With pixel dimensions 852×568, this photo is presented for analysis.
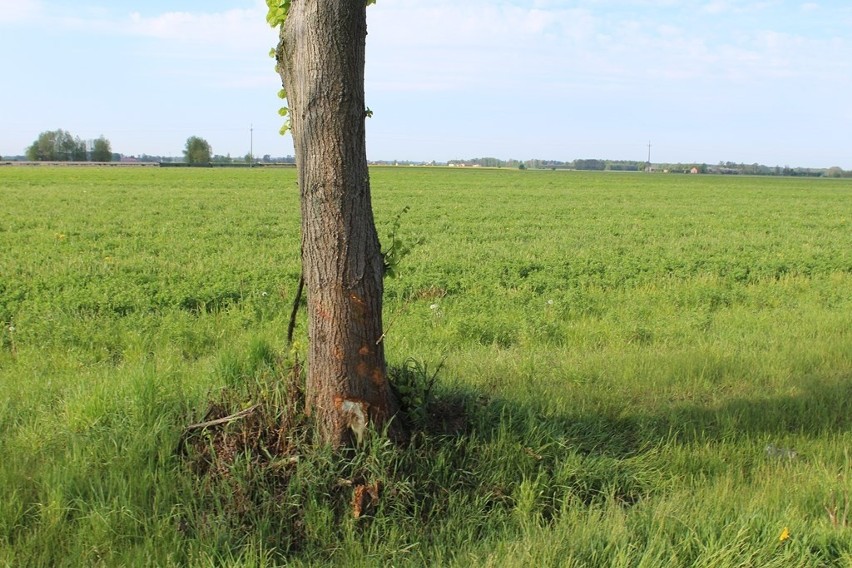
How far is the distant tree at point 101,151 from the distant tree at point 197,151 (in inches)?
572

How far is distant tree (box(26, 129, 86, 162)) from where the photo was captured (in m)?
125

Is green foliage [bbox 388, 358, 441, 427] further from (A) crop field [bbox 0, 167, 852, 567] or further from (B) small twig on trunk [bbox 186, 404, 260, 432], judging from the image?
(B) small twig on trunk [bbox 186, 404, 260, 432]

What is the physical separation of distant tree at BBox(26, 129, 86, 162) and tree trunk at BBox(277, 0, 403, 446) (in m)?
139

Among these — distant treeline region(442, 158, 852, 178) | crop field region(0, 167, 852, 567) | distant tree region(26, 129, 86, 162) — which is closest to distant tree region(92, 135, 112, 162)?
distant tree region(26, 129, 86, 162)

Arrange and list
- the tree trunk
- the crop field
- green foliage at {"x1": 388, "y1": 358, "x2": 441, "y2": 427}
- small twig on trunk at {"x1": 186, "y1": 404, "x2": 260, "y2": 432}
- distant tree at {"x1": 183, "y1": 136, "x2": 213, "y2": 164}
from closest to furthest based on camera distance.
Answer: the crop field, the tree trunk, small twig on trunk at {"x1": 186, "y1": 404, "x2": 260, "y2": 432}, green foliage at {"x1": 388, "y1": 358, "x2": 441, "y2": 427}, distant tree at {"x1": 183, "y1": 136, "x2": 213, "y2": 164}

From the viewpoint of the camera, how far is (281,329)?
6.92 meters

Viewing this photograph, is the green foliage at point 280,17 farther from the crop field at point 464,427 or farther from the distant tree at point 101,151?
the distant tree at point 101,151

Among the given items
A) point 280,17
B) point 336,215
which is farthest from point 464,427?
point 280,17

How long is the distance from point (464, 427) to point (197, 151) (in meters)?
131

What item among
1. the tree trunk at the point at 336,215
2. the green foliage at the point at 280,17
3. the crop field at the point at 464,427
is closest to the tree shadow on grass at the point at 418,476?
the crop field at the point at 464,427

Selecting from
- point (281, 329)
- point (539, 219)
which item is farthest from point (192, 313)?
point (539, 219)

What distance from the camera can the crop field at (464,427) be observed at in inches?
120

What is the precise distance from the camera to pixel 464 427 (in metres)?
3.95

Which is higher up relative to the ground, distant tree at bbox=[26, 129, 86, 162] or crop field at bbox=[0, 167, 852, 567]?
distant tree at bbox=[26, 129, 86, 162]
